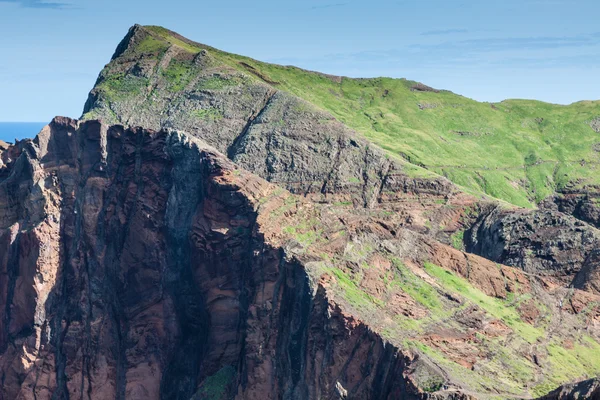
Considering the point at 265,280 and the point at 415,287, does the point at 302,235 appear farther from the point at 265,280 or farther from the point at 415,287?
the point at 415,287

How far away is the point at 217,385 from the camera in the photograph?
9706 centimetres

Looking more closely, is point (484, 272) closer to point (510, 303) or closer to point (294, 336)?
point (510, 303)

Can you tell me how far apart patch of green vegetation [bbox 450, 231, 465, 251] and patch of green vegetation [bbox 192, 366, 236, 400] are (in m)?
53.8

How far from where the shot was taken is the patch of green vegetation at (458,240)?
139m

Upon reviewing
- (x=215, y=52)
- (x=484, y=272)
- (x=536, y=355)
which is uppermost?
(x=215, y=52)

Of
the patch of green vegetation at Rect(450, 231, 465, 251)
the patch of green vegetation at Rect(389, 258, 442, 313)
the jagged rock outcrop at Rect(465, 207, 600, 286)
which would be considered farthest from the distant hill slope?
the patch of green vegetation at Rect(389, 258, 442, 313)

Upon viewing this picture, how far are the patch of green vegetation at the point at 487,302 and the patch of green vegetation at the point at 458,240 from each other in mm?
42068

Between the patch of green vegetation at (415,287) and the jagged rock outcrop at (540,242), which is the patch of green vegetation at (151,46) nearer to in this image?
the jagged rock outcrop at (540,242)

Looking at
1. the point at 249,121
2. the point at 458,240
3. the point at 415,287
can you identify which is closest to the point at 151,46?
the point at 249,121

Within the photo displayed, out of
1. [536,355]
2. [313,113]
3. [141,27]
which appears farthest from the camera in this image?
[141,27]

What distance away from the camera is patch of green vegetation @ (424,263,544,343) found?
90.9 m

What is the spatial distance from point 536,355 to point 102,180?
59923mm

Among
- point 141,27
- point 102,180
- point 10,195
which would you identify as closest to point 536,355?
point 102,180

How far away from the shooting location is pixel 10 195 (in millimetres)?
119188
